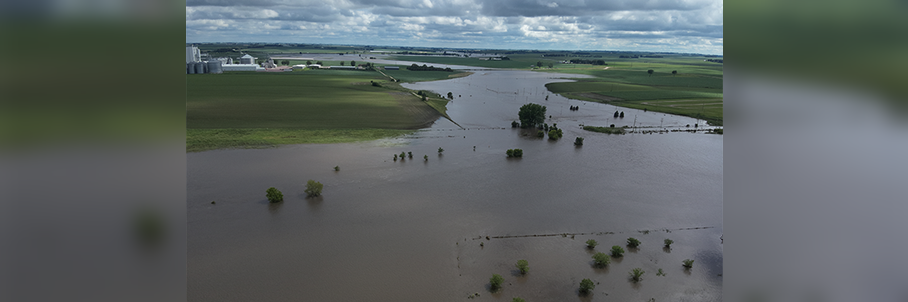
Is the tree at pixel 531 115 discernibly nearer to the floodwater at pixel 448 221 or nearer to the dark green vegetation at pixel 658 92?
the floodwater at pixel 448 221

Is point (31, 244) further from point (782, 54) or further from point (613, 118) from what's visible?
point (613, 118)

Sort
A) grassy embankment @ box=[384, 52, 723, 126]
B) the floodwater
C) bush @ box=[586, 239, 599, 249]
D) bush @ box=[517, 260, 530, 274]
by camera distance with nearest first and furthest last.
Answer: the floodwater < bush @ box=[517, 260, 530, 274] < bush @ box=[586, 239, 599, 249] < grassy embankment @ box=[384, 52, 723, 126]

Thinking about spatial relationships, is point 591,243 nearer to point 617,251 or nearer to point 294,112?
point 617,251

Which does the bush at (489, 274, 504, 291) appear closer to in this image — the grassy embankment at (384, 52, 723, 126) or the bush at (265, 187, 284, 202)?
the bush at (265, 187, 284, 202)

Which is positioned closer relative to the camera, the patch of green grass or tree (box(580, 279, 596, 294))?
tree (box(580, 279, 596, 294))

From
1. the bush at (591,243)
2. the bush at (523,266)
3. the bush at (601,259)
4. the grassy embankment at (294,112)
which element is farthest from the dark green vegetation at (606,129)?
the bush at (523,266)

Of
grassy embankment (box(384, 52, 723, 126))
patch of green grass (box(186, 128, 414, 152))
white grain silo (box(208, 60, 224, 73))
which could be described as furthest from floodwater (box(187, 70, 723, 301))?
white grain silo (box(208, 60, 224, 73))
